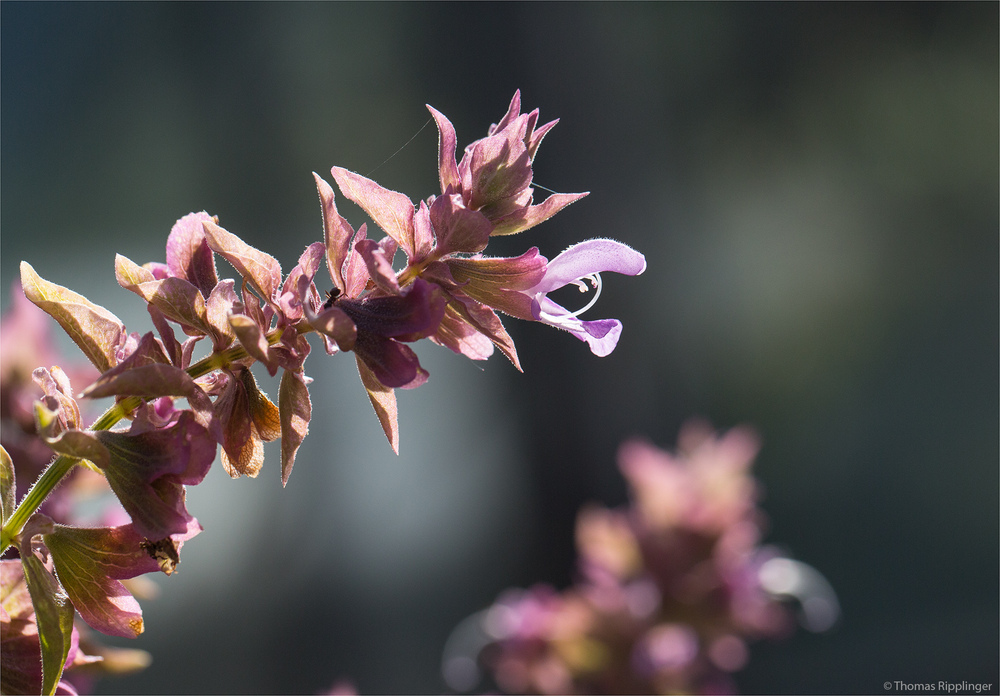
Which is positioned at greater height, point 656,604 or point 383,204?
point 656,604

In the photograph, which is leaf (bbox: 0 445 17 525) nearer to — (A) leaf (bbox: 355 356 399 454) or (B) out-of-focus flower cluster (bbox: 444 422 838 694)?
(A) leaf (bbox: 355 356 399 454)

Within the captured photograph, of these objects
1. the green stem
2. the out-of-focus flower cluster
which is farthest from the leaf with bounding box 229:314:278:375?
the out-of-focus flower cluster

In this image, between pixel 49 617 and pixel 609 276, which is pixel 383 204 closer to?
pixel 49 617

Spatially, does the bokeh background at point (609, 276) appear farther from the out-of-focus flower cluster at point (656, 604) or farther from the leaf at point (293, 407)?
the leaf at point (293, 407)

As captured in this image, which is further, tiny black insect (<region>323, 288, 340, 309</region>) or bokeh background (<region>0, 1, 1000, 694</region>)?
bokeh background (<region>0, 1, 1000, 694</region>)

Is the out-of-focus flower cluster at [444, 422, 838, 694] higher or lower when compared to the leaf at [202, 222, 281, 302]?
higher

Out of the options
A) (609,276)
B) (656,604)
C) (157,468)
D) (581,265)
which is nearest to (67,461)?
(157,468)
